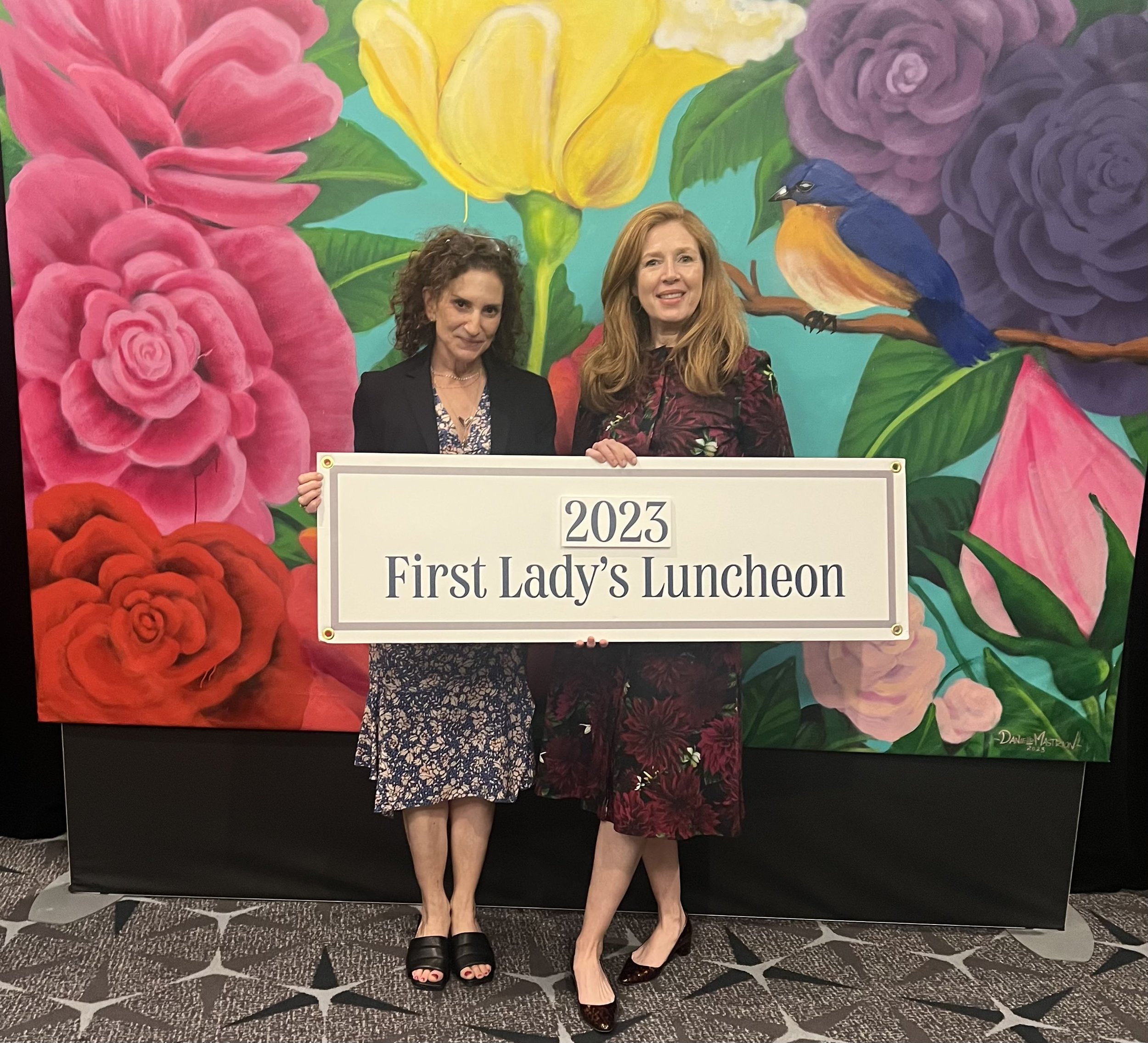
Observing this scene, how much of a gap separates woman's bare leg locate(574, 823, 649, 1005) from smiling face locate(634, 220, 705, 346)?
1160 millimetres

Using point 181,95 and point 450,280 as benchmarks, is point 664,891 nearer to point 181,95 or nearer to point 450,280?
point 450,280

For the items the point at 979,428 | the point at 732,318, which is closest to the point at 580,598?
the point at 732,318

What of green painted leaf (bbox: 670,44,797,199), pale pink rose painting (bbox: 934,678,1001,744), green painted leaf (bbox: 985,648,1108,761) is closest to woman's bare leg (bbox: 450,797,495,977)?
pale pink rose painting (bbox: 934,678,1001,744)

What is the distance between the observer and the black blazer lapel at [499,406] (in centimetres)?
213

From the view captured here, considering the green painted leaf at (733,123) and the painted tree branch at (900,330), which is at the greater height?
the green painted leaf at (733,123)

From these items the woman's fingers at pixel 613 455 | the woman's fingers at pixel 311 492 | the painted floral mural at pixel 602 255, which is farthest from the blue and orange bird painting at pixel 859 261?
the woman's fingers at pixel 311 492

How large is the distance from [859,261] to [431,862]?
177 centimetres

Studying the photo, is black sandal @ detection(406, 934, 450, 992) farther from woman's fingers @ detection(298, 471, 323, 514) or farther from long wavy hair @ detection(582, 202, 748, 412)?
long wavy hair @ detection(582, 202, 748, 412)

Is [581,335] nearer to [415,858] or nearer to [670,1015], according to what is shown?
[415,858]

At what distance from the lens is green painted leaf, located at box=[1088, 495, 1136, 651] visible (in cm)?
238

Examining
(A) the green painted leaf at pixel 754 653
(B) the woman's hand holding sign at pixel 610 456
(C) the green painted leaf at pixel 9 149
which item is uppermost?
(C) the green painted leaf at pixel 9 149

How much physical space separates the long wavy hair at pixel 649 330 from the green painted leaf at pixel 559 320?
0.19 m

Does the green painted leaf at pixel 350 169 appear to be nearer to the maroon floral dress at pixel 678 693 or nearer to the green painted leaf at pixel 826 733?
the maroon floral dress at pixel 678 693

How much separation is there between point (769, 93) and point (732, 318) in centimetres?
63
